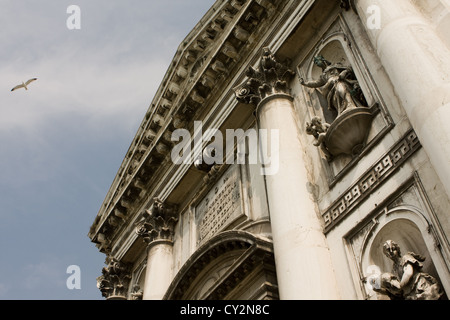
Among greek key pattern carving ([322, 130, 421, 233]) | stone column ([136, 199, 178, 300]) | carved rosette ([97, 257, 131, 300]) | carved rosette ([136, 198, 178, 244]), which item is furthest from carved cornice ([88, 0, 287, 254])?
greek key pattern carving ([322, 130, 421, 233])

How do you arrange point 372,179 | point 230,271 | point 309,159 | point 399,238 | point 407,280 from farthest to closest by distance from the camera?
point 309,159 < point 230,271 < point 372,179 < point 399,238 < point 407,280

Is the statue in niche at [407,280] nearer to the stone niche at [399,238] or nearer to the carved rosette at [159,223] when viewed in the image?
the stone niche at [399,238]

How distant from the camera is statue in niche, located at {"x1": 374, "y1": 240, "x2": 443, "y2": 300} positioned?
16.7 ft

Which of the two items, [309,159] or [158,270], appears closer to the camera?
[309,159]

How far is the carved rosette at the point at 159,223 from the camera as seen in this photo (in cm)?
1289

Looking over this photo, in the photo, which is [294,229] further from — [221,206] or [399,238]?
[221,206]

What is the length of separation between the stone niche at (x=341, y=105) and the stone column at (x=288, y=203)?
0.45 metres

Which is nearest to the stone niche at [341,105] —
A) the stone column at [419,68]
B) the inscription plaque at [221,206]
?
the stone column at [419,68]

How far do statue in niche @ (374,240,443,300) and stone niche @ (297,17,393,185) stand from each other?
6.02 ft

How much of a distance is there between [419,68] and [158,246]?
863 cm

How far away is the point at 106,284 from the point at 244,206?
24.6 feet

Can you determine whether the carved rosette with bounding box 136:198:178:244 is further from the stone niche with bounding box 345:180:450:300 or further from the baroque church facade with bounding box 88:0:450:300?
the stone niche with bounding box 345:180:450:300

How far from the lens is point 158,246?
495 inches

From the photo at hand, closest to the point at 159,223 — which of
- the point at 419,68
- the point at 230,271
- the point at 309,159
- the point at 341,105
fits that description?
the point at 230,271
